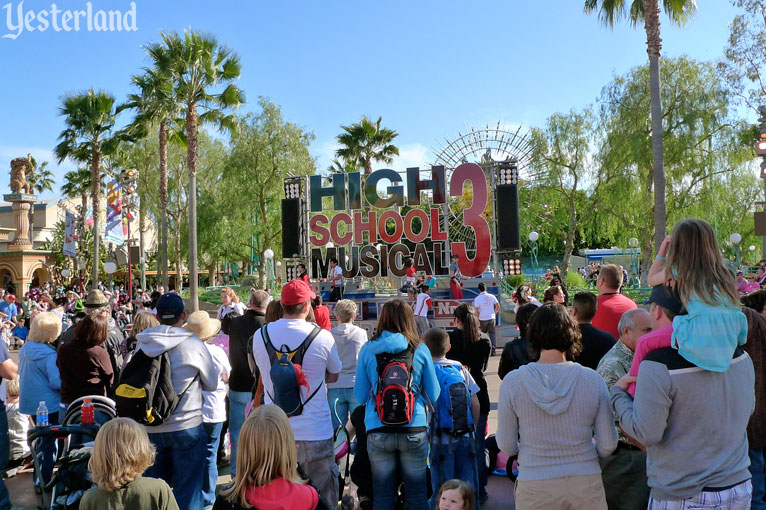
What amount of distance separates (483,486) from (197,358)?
2.59 metres

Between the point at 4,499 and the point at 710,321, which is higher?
the point at 710,321

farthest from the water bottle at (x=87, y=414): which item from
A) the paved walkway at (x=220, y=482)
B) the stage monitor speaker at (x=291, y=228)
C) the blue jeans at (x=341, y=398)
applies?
the stage monitor speaker at (x=291, y=228)

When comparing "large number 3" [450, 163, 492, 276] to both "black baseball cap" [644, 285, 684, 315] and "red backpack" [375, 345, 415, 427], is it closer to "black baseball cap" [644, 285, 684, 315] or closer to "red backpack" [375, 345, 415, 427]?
"red backpack" [375, 345, 415, 427]

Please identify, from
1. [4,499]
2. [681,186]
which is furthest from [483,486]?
[681,186]

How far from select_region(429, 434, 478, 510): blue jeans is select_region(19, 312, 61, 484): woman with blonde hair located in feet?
12.3

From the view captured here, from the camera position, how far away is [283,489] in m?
2.66

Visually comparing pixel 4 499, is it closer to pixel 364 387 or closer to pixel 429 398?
pixel 364 387

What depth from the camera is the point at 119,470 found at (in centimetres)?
280

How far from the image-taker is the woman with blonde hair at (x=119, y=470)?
9.18 ft

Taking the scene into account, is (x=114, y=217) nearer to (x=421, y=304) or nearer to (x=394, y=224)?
(x=394, y=224)

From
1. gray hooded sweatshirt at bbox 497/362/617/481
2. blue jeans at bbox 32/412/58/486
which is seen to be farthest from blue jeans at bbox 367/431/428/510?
blue jeans at bbox 32/412/58/486

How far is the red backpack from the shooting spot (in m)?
3.76

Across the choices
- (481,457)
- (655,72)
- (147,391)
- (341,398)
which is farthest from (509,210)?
(147,391)

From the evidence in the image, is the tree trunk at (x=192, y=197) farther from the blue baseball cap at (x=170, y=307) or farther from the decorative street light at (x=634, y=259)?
the decorative street light at (x=634, y=259)
